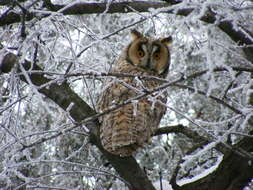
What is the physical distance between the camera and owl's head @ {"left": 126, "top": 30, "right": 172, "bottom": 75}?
14.0ft

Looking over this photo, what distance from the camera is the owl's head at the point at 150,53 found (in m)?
4.25

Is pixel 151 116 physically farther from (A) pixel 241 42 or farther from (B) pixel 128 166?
(A) pixel 241 42

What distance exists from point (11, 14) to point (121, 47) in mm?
1777

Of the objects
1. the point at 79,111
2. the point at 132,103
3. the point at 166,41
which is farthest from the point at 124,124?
the point at 166,41

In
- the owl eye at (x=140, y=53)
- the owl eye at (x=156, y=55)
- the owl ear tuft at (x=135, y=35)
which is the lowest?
the owl eye at (x=156, y=55)

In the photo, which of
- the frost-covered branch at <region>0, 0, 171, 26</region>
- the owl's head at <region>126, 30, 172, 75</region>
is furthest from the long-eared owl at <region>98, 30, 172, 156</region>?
the frost-covered branch at <region>0, 0, 171, 26</region>

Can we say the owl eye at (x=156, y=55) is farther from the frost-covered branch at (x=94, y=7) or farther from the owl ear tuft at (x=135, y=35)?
the frost-covered branch at (x=94, y=7)

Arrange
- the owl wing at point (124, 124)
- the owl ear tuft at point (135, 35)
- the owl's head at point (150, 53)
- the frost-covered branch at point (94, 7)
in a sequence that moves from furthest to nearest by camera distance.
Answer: the owl ear tuft at point (135, 35) < the owl's head at point (150, 53) < the owl wing at point (124, 124) < the frost-covered branch at point (94, 7)

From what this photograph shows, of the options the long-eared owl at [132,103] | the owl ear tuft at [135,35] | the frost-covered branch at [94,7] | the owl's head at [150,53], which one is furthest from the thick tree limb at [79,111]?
the owl ear tuft at [135,35]

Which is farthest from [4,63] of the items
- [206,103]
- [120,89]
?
[206,103]

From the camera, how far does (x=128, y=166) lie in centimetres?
Result: 325

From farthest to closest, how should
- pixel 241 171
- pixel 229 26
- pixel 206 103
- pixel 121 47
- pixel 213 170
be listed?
1. pixel 206 103
2. pixel 121 47
3. pixel 229 26
4. pixel 213 170
5. pixel 241 171

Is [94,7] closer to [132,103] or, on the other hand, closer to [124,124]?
[132,103]

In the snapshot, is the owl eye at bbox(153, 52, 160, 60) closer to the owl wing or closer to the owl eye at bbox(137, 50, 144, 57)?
the owl eye at bbox(137, 50, 144, 57)
